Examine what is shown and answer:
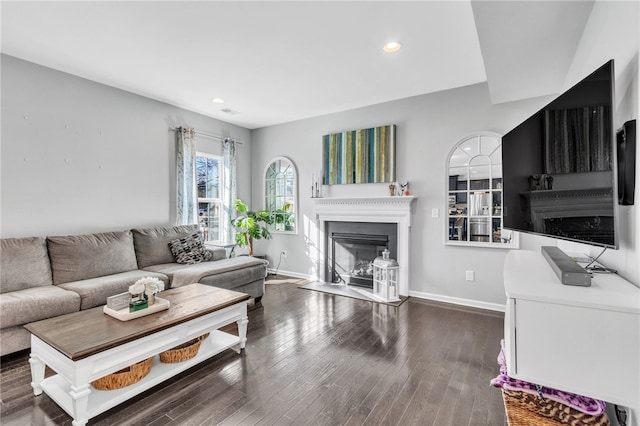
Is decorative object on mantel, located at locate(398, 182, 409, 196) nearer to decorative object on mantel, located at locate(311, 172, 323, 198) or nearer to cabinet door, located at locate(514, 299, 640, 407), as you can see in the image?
decorative object on mantel, located at locate(311, 172, 323, 198)

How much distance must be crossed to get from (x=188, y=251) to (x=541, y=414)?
366 centimetres

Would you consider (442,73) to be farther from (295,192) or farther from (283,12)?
(295,192)

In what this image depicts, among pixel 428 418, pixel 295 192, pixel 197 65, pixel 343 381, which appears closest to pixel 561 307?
pixel 428 418

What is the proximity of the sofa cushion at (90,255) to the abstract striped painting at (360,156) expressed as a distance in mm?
2814

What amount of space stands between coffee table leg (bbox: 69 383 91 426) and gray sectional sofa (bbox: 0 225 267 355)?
120 cm

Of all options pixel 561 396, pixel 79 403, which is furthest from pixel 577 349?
pixel 79 403

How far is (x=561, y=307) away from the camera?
1.01 m

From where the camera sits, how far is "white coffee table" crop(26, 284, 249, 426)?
1.62m

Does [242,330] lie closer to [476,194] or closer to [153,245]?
[153,245]

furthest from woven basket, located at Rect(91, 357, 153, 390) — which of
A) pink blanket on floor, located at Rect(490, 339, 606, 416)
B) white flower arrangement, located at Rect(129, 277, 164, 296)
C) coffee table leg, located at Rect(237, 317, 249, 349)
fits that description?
pink blanket on floor, located at Rect(490, 339, 606, 416)

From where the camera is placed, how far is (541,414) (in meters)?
1.21

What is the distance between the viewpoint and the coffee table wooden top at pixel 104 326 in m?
1.65

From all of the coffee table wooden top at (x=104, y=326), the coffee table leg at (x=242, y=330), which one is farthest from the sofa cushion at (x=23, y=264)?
the coffee table leg at (x=242, y=330)

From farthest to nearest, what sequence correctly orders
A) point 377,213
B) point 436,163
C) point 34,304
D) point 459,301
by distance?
point 377,213 → point 436,163 → point 459,301 → point 34,304
